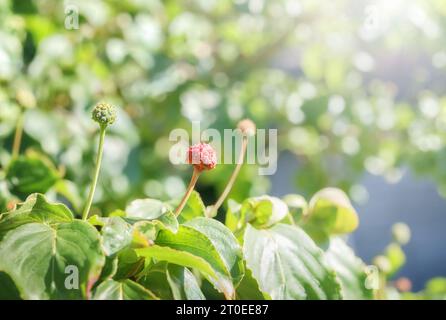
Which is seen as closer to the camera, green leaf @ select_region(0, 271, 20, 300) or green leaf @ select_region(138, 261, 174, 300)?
green leaf @ select_region(0, 271, 20, 300)

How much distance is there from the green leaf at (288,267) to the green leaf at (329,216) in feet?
0.68

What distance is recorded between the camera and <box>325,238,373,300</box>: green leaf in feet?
3.08

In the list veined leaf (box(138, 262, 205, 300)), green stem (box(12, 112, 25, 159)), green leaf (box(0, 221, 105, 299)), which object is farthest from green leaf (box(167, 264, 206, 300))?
green stem (box(12, 112, 25, 159))

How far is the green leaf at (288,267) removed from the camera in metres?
0.74

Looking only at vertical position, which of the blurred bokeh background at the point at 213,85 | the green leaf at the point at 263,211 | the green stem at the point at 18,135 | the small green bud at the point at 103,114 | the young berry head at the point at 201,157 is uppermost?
the blurred bokeh background at the point at 213,85

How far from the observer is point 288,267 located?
76 cm

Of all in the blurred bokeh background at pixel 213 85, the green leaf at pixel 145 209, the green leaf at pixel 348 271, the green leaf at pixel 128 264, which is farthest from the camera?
the blurred bokeh background at pixel 213 85

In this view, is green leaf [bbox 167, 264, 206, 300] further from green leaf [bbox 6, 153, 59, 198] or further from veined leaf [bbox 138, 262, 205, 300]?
green leaf [bbox 6, 153, 59, 198]

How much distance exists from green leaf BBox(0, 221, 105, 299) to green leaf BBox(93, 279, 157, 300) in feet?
0.13

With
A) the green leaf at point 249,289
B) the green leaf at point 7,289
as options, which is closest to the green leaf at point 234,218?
the green leaf at point 249,289

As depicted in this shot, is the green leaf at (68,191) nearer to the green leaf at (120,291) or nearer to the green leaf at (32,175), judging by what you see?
the green leaf at (32,175)

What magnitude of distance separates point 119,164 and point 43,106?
0.31 meters
